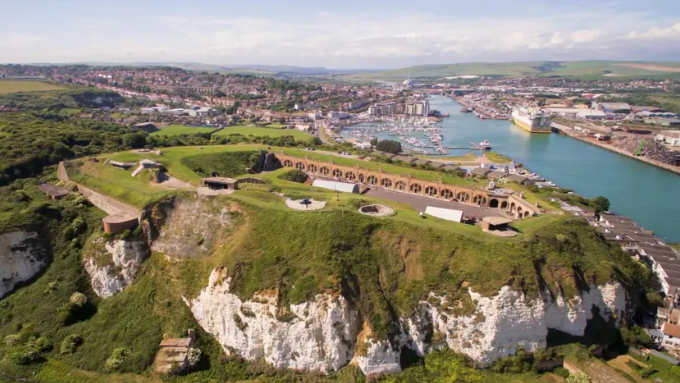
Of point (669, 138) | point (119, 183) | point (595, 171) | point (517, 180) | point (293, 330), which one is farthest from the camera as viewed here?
point (669, 138)

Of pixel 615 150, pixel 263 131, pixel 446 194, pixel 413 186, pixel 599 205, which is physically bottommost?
pixel 599 205

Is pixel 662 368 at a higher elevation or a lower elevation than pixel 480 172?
lower

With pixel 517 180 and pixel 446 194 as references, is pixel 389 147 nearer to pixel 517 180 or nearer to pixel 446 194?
pixel 517 180

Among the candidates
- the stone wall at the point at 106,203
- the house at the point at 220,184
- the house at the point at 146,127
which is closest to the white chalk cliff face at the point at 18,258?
the stone wall at the point at 106,203

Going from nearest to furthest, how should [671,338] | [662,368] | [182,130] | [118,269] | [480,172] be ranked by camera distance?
[662,368], [671,338], [118,269], [480,172], [182,130]

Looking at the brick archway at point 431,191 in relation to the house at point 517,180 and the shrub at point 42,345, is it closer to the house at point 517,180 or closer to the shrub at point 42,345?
the house at point 517,180

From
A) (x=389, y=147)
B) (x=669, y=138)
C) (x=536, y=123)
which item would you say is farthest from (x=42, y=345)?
(x=536, y=123)

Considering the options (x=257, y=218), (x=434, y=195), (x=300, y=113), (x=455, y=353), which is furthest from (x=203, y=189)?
(x=300, y=113)
